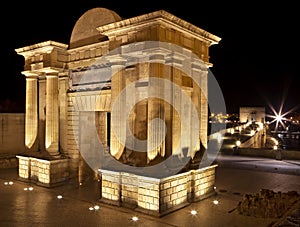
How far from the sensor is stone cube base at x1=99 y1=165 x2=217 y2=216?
9.24 meters

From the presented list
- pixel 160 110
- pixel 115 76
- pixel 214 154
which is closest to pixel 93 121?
pixel 115 76

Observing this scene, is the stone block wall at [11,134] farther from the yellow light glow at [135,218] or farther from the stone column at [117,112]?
the yellow light glow at [135,218]

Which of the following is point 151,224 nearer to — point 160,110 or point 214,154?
point 160,110

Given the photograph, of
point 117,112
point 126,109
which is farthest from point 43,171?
point 126,109

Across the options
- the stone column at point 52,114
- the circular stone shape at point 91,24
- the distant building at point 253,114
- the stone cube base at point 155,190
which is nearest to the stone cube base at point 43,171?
the stone column at point 52,114

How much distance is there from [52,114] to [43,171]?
8.91ft

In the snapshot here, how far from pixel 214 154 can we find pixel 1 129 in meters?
15.6

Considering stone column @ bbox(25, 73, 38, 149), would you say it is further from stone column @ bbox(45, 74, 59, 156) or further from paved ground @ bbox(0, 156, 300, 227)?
paved ground @ bbox(0, 156, 300, 227)

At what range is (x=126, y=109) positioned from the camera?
11.0 m

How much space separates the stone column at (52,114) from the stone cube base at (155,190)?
14.1 ft

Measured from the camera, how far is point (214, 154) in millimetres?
22906

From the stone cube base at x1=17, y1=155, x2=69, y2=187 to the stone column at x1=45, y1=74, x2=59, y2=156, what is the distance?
2.22 feet

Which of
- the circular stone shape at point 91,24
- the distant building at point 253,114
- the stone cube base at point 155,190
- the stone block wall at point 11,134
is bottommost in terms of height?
the stone cube base at point 155,190

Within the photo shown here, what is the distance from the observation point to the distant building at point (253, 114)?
56.2 meters
